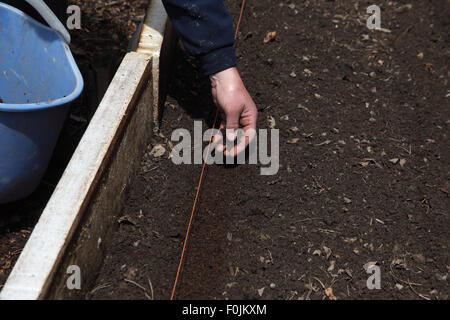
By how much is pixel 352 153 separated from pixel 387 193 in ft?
0.98

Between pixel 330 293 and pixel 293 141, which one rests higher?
pixel 293 141

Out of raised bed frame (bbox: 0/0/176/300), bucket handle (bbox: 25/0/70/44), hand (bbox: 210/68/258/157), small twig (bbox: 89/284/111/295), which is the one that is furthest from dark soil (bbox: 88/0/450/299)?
bucket handle (bbox: 25/0/70/44)

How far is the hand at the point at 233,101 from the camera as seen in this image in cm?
234

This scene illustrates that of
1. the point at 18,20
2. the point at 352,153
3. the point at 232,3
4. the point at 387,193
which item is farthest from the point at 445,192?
the point at 18,20

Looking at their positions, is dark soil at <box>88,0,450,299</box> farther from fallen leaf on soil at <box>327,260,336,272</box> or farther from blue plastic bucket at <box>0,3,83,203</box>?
blue plastic bucket at <box>0,3,83,203</box>

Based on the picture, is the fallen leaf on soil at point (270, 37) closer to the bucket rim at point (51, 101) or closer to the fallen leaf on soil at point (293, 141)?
the fallen leaf on soil at point (293, 141)

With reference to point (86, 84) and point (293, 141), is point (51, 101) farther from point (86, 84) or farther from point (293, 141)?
point (293, 141)

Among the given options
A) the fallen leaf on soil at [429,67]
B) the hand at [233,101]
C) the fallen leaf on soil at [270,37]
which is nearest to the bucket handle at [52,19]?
the hand at [233,101]

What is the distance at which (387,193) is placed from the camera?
2.45m

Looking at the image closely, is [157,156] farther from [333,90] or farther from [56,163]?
[333,90]

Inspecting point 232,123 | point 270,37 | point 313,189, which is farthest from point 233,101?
point 270,37

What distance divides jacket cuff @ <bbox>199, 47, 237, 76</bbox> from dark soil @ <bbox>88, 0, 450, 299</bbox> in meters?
0.50

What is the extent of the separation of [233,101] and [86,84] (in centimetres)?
119

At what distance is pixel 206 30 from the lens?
227cm
